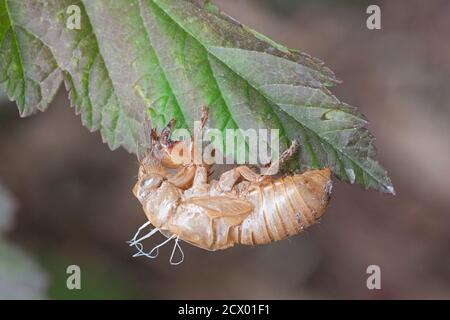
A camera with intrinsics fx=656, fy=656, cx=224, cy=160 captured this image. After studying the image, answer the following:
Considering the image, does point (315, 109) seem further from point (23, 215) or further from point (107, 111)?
point (23, 215)

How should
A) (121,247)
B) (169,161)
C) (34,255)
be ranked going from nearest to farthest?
(169,161)
(34,255)
(121,247)

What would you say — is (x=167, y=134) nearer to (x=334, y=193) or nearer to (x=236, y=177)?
(x=236, y=177)

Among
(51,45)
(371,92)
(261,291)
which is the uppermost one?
(371,92)

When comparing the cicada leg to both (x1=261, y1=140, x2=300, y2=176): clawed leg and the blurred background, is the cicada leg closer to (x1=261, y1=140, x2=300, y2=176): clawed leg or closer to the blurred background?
(x1=261, y1=140, x2=300, y2=176): clawed leg

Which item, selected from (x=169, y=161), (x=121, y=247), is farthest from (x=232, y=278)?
(x=169, y=161)

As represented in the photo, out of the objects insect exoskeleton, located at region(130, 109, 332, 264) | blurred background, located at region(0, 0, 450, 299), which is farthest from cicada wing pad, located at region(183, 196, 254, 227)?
blurred background, located at region(0, 0, 450, 299)

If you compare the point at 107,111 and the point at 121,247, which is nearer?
the point at 107,111

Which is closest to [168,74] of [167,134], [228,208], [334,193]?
[167,134]

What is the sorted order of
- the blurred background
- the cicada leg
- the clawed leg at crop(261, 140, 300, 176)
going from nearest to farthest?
the clawed leg at crop(261, 140, 300, 176) < the cicada leg < the blurred background
